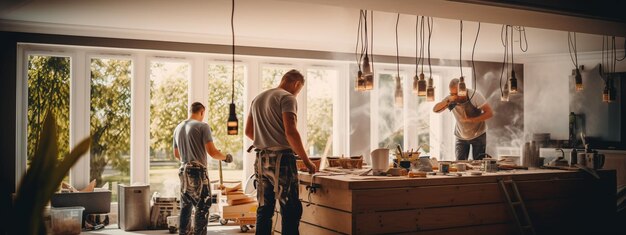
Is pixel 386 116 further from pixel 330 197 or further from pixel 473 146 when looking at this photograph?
pixel 330 197

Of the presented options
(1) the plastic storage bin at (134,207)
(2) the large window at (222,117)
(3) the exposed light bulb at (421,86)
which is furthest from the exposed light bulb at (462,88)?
(1) the plastic storage bin at (134,207)

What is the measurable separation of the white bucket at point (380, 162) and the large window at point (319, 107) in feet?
14.0

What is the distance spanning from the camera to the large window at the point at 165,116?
809 centimetres

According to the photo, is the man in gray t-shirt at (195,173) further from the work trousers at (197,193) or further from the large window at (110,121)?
the large window at (110,121)

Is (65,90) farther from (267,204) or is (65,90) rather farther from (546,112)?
(546,112)

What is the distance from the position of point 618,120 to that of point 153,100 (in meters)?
7.06

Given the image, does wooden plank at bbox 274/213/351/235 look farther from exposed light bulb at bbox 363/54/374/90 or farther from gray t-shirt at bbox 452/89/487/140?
gray t-shirt at bbox 452/89/487/140

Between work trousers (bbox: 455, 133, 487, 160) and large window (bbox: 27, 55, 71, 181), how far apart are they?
484 cm

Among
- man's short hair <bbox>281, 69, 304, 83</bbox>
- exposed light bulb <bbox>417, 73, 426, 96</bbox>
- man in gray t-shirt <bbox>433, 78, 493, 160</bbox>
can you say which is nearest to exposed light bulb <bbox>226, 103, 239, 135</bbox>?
man's short hair <bbox>281, 69, 304, 83</bbox>

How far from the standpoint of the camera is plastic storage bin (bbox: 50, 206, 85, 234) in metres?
6.65

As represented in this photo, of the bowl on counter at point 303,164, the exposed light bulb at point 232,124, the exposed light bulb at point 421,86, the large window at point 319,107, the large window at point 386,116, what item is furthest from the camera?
the large window at point 386,116

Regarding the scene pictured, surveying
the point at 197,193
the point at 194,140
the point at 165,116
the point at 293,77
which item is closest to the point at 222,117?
the point at 165,116

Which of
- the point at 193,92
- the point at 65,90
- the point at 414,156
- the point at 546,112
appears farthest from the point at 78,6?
the point at 546,112

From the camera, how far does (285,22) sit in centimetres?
716
